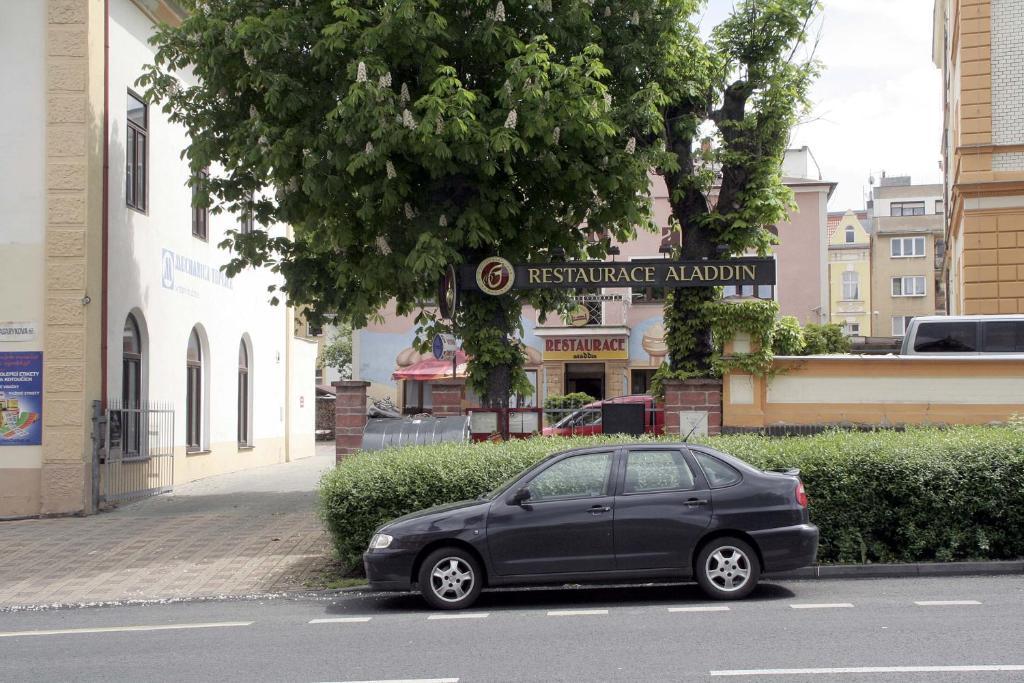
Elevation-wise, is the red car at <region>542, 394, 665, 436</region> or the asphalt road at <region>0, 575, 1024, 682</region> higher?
the red car at <region>542, 394, 665, 436</region>

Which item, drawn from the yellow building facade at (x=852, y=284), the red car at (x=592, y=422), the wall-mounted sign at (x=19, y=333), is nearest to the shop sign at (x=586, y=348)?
the red car at (x=592, y=422)

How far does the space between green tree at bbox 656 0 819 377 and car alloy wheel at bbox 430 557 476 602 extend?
8726mm

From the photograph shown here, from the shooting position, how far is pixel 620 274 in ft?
52.5

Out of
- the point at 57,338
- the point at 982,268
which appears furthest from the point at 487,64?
the point at 982,268

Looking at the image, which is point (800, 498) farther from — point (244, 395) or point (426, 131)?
point (244, 395)

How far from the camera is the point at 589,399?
119ft

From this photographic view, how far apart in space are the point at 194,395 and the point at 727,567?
637 inches

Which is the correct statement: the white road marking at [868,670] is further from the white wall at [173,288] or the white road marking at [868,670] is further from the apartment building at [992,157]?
the apartment building at [992,157]

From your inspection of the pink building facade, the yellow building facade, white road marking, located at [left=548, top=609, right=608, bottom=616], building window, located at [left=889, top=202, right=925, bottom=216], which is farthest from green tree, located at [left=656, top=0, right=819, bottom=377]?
building window, located at [left=889, top=202, right=925, bottom=216]

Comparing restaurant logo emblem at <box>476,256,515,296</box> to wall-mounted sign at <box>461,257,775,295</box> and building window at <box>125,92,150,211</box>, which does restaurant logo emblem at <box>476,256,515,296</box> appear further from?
building window at <box>125,92,150,211</box>

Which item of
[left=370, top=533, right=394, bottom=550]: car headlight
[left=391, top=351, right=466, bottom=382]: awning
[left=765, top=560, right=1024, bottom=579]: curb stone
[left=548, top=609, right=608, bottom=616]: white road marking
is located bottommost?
[left=548, top=609, right=608, bottom=616]: white road marking

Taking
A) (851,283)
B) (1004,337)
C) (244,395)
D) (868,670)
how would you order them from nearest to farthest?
(868,670)
(1004,337)
(244,395)
(851,283)

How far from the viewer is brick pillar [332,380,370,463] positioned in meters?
16.7

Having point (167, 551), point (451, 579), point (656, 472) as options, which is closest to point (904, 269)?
point (167, 551)
